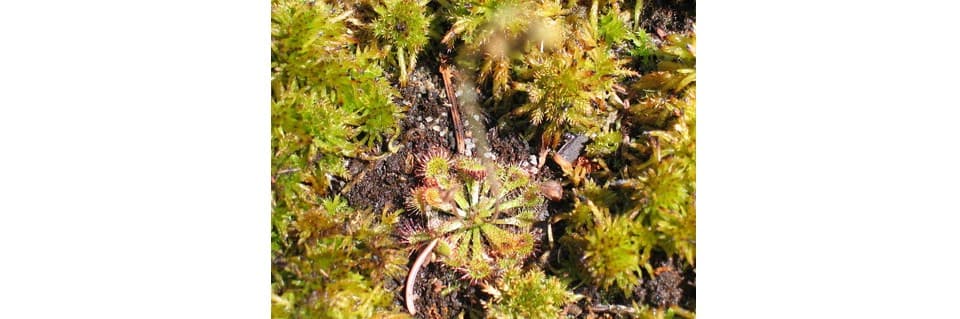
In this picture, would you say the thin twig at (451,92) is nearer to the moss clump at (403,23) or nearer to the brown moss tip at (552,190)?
the moss clump at (403,23)

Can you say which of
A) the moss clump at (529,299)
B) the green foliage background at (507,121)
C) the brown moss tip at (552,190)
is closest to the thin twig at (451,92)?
the green foliage background at (507,121)

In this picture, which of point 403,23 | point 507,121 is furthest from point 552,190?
point 403,23

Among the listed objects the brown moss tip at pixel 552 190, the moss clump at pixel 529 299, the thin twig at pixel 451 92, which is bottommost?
the moss clump at pixel 529 299

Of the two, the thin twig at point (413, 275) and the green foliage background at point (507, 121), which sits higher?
the green foliage background at point (507, 121)

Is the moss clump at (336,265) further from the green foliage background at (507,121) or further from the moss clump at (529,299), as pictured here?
the moss clump at (529,299)

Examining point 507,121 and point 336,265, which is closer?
point 336,265

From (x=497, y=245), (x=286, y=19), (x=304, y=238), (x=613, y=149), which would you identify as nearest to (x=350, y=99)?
(x=286, y=19)

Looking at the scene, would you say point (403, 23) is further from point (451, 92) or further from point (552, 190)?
point (552, 190)

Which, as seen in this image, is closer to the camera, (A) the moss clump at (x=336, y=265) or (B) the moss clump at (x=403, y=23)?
(A) the moss clump at (x=336, y=265)

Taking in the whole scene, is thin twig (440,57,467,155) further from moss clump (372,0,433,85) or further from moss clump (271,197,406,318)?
moss clump (271,197,406,318)

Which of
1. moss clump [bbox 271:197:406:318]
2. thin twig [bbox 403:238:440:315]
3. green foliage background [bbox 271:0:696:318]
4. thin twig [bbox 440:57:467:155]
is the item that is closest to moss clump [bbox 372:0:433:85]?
green foliage background [bbox 271:0:696:318]
